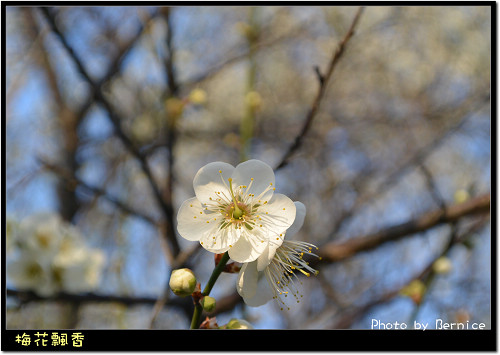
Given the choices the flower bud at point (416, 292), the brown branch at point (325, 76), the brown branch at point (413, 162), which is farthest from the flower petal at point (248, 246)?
the brown branch at point (413, 162)

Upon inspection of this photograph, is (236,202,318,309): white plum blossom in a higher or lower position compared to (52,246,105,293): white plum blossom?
lower

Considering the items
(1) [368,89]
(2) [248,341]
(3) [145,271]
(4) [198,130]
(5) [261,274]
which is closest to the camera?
(5) [261,274]

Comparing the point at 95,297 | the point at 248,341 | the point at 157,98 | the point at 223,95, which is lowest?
the point at 248,341

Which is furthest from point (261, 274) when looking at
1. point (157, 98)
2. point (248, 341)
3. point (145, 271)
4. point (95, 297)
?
point (157, 98)

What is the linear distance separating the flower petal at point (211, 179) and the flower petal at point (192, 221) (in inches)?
1.0

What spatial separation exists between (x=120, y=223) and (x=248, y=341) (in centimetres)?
129

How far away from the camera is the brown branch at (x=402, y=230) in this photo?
1.71m

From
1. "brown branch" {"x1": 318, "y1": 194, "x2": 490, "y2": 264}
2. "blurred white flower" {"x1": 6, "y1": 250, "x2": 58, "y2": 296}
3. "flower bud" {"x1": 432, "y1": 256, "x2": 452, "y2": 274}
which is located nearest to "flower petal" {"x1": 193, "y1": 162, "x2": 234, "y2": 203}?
"blurred white flower" {"x1": 6, "y1": 250, "x2": 58, "y2": 296}

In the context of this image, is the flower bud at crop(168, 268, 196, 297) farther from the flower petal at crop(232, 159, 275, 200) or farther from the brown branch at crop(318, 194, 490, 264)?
the brown branch at crop(318, 194, 490, 264)

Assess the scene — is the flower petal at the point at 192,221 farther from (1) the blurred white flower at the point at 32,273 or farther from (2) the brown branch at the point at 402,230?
(2) the brown branch at the point at 402,230

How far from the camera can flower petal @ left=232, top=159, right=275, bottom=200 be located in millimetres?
868

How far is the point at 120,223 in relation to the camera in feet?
7.19

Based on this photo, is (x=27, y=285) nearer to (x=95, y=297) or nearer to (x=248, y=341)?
(x=95, y=297)

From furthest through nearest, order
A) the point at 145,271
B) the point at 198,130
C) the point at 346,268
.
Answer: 1. the point at 198,130
2. the point at 346,268
3. the point at 145,271
